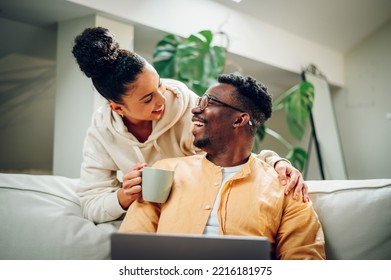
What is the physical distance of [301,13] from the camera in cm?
183

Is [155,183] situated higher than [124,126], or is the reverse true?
[124,126]

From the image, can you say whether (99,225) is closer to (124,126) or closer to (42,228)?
(42,228)

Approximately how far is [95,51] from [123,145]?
1.12 ft

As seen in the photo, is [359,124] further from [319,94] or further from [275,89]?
[275,89]

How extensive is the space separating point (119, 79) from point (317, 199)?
0.69 meters

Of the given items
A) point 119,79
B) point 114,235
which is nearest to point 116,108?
point 119,79

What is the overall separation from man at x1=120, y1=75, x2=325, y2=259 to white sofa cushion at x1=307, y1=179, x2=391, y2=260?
0.22 ft

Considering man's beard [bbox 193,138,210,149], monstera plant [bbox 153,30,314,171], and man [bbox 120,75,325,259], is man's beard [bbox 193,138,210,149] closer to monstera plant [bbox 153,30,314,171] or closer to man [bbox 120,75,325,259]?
man [bbox 120,75,325,259]

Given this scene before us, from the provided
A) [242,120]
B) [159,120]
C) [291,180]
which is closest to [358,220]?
[291,180]

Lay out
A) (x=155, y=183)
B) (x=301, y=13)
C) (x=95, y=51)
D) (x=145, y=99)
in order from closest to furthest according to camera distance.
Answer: (x=155, y=183) → (x=95, y=51) → (x=145, y=99) → (x=301, y=13)

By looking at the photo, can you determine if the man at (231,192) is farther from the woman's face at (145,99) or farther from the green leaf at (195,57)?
the green leaf at (195,57)

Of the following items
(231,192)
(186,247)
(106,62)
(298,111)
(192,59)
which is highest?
(192,59)

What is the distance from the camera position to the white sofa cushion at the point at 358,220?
3.33 feet

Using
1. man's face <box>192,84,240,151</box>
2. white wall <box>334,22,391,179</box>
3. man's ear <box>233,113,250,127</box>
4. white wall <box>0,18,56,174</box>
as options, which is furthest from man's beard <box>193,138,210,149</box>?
white wall <box>334,22,391,179</box>
